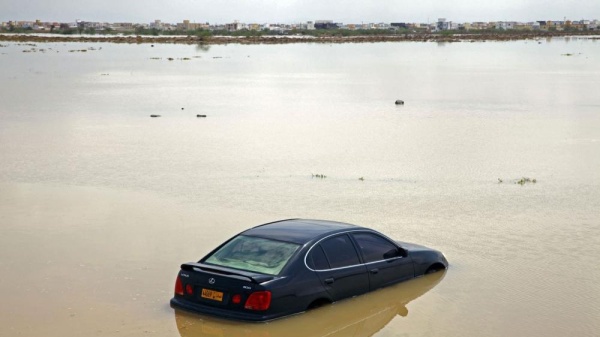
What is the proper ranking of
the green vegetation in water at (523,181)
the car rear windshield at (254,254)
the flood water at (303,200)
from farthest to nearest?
the green vegetation in water at (523,181), the flood water at (303,200), the car rear windshield at (254,254)

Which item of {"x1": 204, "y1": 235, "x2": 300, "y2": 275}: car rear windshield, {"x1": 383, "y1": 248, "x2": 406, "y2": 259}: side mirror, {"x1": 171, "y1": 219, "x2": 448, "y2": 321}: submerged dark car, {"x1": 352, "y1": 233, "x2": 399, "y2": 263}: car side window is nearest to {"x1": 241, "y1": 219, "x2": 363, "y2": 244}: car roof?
{"x1": 171, "y1": 219, "x2": 448, "y2": 321}: submerged dark car

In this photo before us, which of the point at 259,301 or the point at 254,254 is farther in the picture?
the point at 254,254

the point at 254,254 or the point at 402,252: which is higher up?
the point at 254,254

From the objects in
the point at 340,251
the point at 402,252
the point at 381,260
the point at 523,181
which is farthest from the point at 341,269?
the point at 523,181

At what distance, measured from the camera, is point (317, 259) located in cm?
1098

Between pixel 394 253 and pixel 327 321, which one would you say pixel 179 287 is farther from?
pixel 394 253

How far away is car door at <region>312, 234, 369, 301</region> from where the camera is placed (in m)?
11.1

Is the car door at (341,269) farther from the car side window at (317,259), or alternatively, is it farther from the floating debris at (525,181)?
the floating debris at (525,181)

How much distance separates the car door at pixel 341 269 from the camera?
36.4 ft

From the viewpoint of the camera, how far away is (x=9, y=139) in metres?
28.8

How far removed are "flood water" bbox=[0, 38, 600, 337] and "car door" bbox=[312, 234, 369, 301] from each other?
0.21 m

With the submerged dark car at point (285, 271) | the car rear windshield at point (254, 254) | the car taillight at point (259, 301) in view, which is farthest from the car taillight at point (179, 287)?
the car taillight at point (259, 301)

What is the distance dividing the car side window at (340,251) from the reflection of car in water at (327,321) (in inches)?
20.5

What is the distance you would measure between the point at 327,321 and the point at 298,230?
1186 mm
